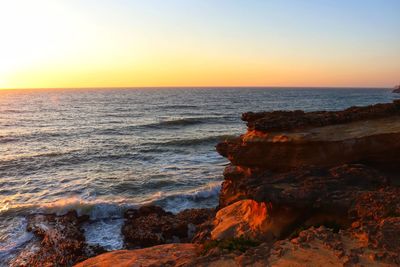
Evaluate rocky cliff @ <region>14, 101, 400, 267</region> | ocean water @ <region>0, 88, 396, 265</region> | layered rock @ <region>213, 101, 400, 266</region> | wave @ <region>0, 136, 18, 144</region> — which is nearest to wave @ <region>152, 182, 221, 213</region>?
ocean water @ <region>0, 88, 396, 265</region>

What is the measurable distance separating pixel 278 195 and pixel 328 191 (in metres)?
1.31

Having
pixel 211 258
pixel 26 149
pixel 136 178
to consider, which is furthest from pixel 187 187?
pixel 26 149

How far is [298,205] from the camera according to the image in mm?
9859

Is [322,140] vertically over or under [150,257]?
over

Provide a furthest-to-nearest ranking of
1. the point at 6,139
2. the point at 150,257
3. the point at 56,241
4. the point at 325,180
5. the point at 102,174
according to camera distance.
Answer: the point at 6,139, the point at 102,174, the point at 56,241, the point at 325,180, the point at 150,257

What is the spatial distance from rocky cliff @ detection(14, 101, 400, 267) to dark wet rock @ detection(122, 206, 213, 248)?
0.06 meters

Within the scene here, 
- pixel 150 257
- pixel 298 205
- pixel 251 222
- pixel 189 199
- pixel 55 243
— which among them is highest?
pixel 298 205

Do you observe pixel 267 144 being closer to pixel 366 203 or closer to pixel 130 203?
pixel 366 203

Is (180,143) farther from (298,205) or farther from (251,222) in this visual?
(298,205)

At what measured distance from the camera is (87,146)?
37281 mm

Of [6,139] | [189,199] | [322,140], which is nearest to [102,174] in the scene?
[189,199]

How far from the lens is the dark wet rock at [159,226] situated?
15.6 metres

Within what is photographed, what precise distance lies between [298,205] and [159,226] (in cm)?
838

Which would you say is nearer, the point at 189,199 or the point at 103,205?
the point at 103,205
